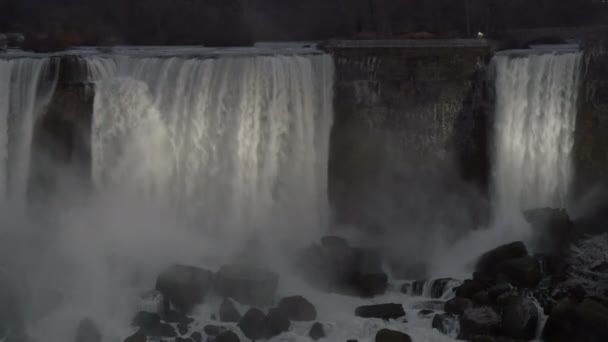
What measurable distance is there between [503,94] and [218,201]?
812 cm

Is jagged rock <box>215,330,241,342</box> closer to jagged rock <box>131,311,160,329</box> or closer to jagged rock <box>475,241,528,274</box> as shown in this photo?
jagged rock <box>131,311,160,329</box>

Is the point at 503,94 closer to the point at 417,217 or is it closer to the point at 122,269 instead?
Answer: the point at 417,217

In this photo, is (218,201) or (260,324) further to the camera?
(218,201)

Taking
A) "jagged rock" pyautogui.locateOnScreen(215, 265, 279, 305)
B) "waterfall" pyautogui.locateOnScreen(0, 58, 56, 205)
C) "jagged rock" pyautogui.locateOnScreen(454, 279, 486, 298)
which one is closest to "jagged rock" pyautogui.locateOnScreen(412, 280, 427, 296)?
"jagged rock" pyautogui.locateOnScreen(454, 279, 486, 298)

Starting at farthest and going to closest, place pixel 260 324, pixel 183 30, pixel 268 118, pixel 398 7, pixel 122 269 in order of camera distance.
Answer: pixel 398 7 → pixel 183 30 → pixel 268 118 → pixel 122 269 → pixel 260 324

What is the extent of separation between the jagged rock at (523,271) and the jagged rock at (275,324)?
5094mm

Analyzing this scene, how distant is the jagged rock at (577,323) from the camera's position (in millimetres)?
16141

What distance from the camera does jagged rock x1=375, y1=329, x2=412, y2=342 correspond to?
16.6 meters

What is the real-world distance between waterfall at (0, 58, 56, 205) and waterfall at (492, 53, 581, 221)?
12012mm

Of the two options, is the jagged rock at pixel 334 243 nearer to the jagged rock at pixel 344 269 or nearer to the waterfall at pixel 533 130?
the jagged rock at pixel 344 269

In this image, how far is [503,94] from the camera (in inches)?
898

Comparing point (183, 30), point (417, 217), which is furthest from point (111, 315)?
point (183, 30)

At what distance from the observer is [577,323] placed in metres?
16.5

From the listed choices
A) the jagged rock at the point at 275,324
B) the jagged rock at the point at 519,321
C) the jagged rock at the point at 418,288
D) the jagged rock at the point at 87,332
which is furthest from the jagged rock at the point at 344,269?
the jagged rock at the point at 87,332
